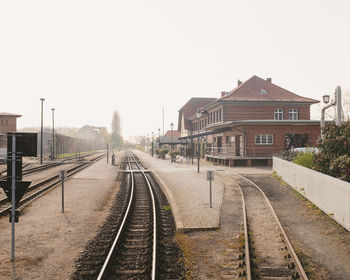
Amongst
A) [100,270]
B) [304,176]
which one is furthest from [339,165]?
[100,270]

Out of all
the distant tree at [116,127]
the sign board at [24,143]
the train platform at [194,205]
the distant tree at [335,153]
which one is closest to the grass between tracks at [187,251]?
the train platform at [194,205]

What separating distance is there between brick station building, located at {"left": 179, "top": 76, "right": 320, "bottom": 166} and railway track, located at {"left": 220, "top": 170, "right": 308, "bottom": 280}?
44.5 feet

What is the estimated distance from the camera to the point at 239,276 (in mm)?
6367

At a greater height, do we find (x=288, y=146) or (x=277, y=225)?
(x=288, y=146)

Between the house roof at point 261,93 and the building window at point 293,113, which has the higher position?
the house roof at point 261,93

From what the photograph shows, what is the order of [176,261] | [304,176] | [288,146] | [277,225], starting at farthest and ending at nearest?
[288,146], [304,176], [277,225], [176,261]

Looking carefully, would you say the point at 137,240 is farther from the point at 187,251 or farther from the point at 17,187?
the point at 17,187

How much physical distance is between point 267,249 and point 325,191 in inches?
187

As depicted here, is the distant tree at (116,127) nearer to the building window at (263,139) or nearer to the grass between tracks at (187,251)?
the building window at (263,139)

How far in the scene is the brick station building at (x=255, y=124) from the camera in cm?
3209

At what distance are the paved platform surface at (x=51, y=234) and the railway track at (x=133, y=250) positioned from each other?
1.32 ft

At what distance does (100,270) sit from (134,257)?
1015mm

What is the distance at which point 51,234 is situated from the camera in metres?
9.35

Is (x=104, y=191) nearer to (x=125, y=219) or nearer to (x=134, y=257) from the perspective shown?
(x=125, y=219)
